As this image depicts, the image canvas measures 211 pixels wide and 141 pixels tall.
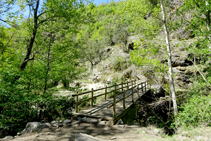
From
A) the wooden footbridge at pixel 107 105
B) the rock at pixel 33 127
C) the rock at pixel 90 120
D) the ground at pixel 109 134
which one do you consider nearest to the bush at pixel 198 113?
the ground at pixel 109 134

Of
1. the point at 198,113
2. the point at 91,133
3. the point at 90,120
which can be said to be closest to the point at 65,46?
the point at 90,120

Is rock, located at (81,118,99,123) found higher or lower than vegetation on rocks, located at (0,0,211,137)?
lower

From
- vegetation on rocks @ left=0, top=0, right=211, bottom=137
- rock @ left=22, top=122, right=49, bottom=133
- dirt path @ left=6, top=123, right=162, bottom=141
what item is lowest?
dirt path @ left=6, top=123, right=162, bottom=141

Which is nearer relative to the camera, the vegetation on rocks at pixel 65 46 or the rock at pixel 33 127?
the rock at pixel 33 127

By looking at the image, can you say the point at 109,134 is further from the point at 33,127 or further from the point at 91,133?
the point at 33,127

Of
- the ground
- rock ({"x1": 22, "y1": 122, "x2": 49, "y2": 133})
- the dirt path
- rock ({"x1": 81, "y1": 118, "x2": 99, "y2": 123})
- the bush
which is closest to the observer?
the ground

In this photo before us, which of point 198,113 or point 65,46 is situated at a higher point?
point 65,46

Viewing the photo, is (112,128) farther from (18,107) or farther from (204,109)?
(18,107)

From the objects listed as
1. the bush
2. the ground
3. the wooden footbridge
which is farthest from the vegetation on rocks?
the ground

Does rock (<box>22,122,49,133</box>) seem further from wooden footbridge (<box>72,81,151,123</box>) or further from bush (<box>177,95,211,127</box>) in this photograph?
bush (<box>177,95,211,127</box>)

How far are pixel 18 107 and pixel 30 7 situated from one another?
5.43 m

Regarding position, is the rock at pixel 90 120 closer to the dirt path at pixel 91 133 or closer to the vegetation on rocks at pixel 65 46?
the dirt path at pixel 91 133

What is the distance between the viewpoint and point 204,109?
4.86m

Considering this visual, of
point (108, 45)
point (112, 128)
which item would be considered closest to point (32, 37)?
point (112, 128)
